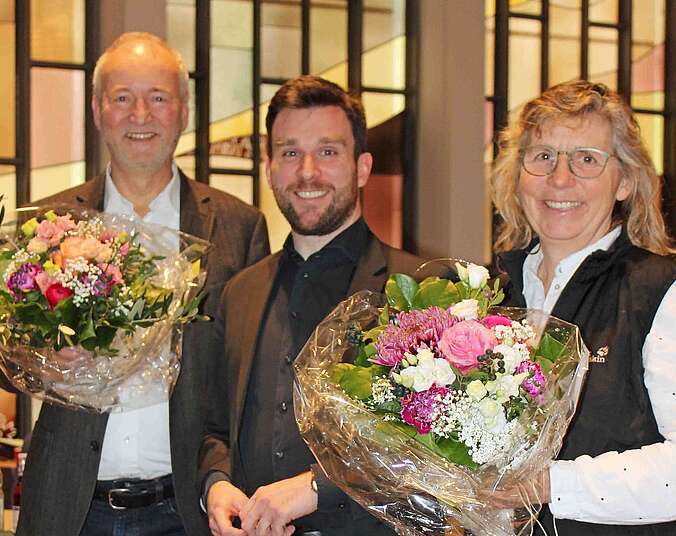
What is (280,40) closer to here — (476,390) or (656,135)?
(656,135)

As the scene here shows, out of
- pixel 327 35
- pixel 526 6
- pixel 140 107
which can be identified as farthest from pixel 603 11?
pixel 140 107

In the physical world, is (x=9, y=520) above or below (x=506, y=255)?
below

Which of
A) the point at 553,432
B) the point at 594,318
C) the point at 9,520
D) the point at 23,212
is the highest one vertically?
the point at 23,212

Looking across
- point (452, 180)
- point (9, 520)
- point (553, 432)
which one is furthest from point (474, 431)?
point (452, 180)

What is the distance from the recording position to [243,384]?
2.63 metres

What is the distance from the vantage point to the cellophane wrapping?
1879 mm

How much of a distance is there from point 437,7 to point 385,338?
5848mm

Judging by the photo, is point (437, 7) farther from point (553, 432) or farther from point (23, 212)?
point (553, 432)

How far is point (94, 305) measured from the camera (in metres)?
2.51

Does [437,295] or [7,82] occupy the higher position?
[7,82]

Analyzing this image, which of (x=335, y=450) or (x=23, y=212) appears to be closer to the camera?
(x=335, y=450)

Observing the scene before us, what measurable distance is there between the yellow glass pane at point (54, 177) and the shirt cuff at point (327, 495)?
182 inches

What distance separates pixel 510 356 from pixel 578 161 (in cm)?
73

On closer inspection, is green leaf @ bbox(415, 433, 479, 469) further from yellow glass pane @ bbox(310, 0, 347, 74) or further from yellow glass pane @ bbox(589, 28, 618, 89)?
yellow glass pane @ bbox(589, 28, 618, 89)
